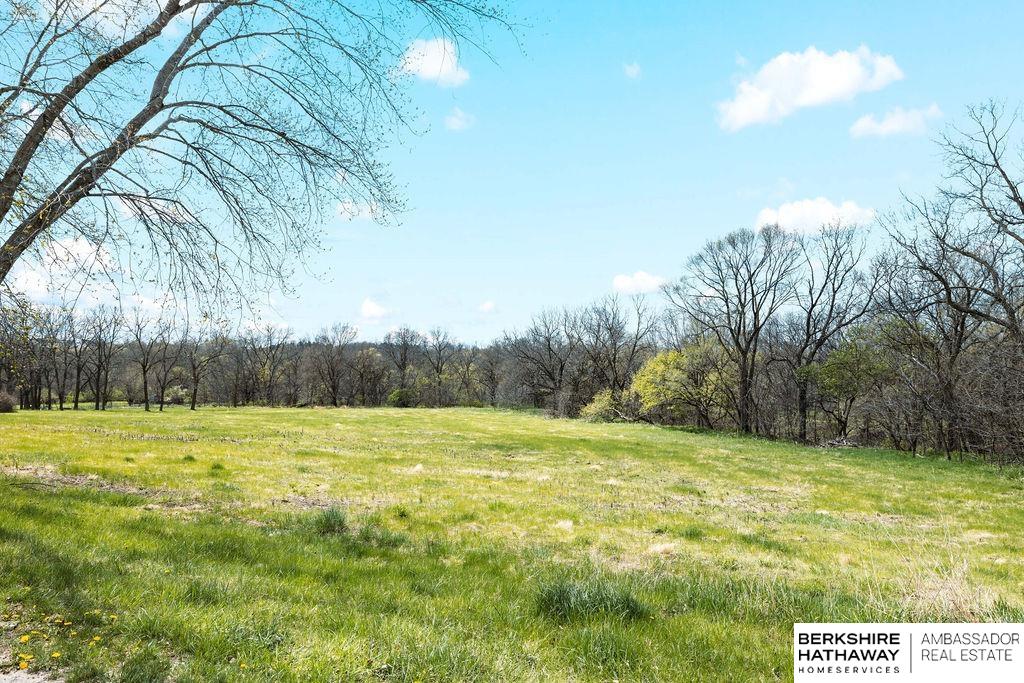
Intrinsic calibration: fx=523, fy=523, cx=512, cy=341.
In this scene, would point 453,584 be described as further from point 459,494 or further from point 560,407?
point 560,407

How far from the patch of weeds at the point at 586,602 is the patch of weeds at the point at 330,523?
3.76 meters

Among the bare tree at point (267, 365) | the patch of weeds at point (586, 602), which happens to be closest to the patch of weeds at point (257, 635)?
the patch of weeds at point (586, 602)

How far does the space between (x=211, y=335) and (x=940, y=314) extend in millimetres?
33518

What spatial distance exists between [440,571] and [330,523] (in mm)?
2427

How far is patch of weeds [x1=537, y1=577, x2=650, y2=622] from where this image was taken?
4129 millimetres

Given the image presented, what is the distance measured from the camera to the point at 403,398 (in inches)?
3310

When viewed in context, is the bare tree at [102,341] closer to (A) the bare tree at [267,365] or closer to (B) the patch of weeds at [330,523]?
(A) the bare tree at [267,365]

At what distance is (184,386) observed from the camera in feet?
261

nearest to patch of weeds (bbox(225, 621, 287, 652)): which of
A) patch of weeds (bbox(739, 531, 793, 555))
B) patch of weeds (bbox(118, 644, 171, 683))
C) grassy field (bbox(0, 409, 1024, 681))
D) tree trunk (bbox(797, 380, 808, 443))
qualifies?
grassy field (bbox(0, 409, 1024, 681))

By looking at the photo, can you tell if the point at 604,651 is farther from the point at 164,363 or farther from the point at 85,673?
the point at 164,363

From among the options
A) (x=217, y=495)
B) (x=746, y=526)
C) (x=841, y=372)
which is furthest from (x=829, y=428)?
(x=217, y=495)

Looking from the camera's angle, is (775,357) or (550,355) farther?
(550,355)

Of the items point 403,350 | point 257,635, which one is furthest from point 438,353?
point 257,635

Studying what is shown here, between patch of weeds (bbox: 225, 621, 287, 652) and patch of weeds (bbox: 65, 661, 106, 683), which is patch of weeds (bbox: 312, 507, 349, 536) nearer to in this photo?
patch of weeds (bbox: 225, 621, 287, 652)
